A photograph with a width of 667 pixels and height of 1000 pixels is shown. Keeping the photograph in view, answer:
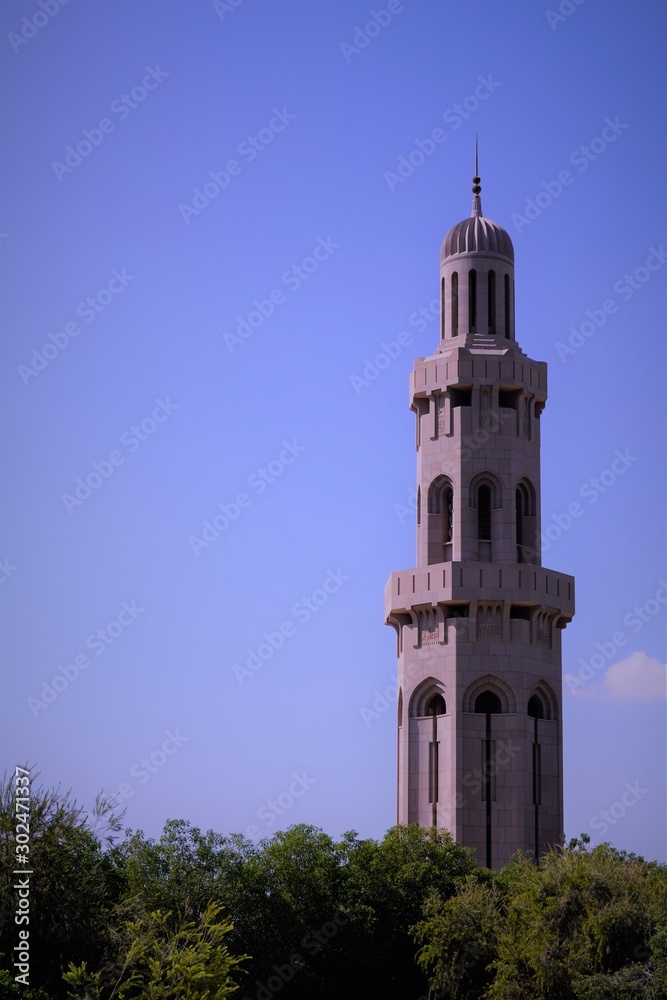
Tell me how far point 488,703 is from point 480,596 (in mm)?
4768

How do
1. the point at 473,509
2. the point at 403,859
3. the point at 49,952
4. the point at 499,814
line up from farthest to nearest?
the point at 473,509 → the point at 499,814 → the point at 403,859 → the point at 49,952

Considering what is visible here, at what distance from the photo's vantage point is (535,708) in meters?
76.8

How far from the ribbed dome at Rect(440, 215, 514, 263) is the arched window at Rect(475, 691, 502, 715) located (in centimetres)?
2074

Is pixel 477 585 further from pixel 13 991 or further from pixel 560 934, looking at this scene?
pixel 13 991

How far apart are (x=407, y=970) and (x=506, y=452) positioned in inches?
998

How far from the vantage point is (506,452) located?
7844 centimetres

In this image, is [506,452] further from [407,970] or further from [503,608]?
[407,970]

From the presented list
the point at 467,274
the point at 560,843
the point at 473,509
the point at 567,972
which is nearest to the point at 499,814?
the point at 560,843

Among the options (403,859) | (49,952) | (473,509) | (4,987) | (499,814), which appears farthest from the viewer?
(473,509)

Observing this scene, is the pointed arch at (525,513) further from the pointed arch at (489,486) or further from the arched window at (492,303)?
the arched window at (492,303)

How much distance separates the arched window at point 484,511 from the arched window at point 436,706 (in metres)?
7.69

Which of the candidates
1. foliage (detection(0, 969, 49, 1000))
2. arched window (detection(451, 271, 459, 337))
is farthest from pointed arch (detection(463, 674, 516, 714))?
foliage (detection(0, 969, 49, 1000))

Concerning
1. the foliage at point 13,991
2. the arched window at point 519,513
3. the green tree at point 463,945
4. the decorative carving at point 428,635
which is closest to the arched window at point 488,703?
the decorative carving at point 428,635

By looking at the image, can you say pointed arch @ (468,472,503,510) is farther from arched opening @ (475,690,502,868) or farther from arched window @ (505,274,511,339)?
arched opening @ (475,690,502,868)
